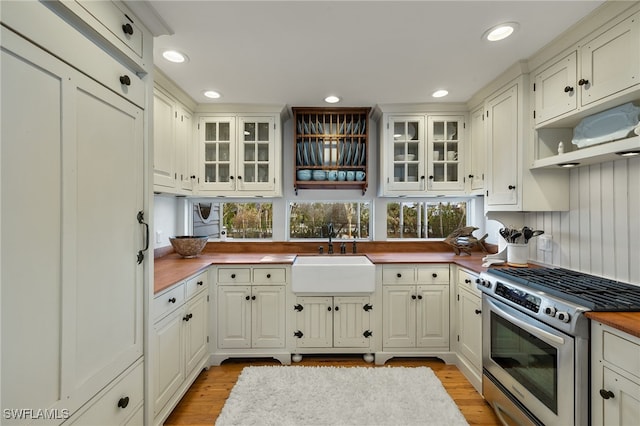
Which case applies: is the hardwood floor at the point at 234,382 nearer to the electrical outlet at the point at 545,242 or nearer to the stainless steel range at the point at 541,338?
the stainless steel range at the point at 541,338

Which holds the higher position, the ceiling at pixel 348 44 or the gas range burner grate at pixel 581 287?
the ceiling at pixel 348 44

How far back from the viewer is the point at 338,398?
1.98m

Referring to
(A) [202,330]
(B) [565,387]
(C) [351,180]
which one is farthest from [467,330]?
(A) [202,330]

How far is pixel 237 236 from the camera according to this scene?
326 cm

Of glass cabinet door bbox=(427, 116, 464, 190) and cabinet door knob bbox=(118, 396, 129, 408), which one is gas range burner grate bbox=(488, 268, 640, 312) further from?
cabinet door knob bbox=(118, 396, 129, 408)

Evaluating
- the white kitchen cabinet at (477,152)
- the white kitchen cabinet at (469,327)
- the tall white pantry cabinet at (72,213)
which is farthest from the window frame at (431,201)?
the tall white pantry cabinet at (72,213)

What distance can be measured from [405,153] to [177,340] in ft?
8.44

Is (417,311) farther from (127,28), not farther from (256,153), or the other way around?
(127,28)

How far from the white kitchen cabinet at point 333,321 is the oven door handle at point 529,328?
1019 millimetres

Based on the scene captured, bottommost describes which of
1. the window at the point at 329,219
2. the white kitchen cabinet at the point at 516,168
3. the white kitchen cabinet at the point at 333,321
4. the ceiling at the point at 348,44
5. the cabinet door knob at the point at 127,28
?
the white kitchen cabinet at the point at 333,321

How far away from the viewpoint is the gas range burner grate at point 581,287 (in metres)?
1.25

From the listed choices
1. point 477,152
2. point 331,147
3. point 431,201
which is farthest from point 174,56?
point 431,201

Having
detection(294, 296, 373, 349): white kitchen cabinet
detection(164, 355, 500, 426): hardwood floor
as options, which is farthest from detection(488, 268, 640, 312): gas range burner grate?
detection(294, 296, 373, 349): white kitchen cabinet

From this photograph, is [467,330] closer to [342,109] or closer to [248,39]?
[342,109]
